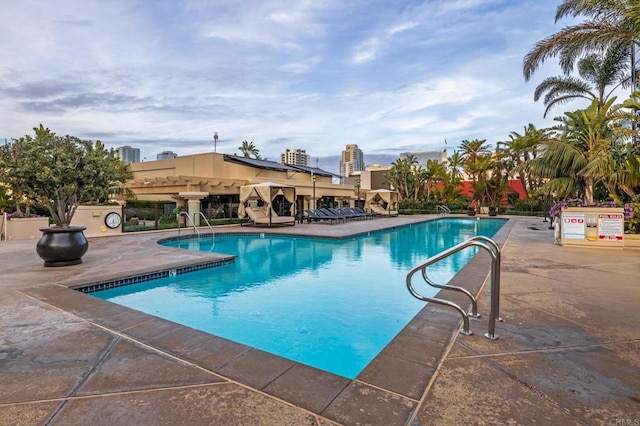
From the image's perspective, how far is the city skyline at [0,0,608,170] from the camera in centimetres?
1088

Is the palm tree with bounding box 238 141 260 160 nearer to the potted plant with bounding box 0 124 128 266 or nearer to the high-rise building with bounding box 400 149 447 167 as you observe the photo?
the potted plant with bounding box 0 124 128 266

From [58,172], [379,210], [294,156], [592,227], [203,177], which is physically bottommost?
[592,227]

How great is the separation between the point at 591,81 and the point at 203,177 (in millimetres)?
20761

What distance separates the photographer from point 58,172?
6.22 meters

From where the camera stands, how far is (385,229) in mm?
17000

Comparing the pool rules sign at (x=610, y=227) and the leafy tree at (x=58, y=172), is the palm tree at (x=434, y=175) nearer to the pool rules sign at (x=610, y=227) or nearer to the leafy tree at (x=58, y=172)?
the pool rules sign at (x=610, y=227)

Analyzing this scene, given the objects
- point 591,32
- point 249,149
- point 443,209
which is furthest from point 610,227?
point 249,149

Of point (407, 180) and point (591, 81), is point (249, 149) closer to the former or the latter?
point (407, 180)

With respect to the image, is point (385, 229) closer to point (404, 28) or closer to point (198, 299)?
point (404, 28)

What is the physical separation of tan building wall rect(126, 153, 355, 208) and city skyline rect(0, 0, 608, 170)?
354 centimetres

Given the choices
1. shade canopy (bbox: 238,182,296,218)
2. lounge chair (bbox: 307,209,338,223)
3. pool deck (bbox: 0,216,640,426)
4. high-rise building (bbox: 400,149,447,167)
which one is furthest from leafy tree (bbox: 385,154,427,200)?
high-rise building (bbox: 400,149,447,167)

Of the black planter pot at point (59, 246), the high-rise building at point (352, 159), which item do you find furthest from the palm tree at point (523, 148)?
the high-rise building at point (352, 159)

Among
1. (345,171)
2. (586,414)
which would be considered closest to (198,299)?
(586,414)

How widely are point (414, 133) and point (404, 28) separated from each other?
64.8 ft
